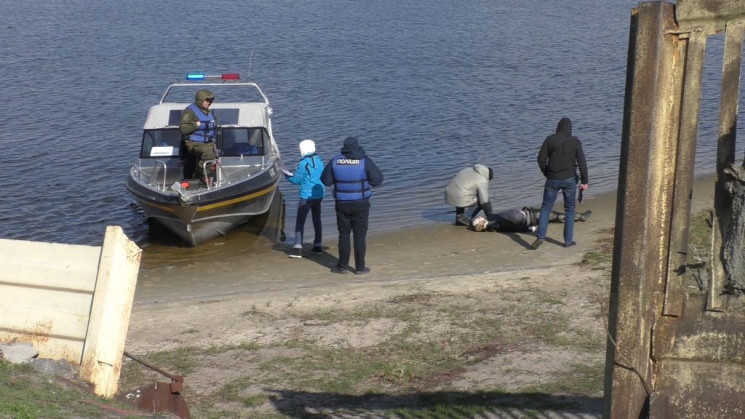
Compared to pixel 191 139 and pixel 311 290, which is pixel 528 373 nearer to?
Answer: pixel 311 290

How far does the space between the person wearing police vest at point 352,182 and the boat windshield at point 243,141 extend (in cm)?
458

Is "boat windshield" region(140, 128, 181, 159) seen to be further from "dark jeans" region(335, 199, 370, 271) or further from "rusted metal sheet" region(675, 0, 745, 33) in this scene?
"rusted metal sheet" region(675, 0, 745, 33)

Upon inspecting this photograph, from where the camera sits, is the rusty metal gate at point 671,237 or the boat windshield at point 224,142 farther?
the boat windshield at point 224,142

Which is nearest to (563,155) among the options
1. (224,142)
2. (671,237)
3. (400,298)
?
(400,298)

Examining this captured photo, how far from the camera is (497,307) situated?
9.60m

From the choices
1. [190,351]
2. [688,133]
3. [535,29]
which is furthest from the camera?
[535,29]

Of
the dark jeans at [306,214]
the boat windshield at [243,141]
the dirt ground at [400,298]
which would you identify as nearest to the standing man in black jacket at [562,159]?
the dirt ground at [400,298]

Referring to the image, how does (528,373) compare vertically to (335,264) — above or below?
above

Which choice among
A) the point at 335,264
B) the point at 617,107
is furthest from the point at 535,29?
the point at 335,264

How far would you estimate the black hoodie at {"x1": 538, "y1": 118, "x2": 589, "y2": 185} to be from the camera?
1245 cm

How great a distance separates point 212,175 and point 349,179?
4.15m

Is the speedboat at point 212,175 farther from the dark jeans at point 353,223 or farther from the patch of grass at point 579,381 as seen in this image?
the patch of grass at point 579,381

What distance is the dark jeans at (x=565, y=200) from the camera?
12648 millimetres

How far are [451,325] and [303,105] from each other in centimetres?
1802
